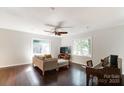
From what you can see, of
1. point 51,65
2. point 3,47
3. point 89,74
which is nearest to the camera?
point 89,74

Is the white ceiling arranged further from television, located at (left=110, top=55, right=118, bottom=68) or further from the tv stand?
the tv stand

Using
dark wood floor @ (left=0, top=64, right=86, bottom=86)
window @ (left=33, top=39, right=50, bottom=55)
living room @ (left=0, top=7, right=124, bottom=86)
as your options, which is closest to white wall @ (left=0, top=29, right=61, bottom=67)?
living room @ (left=0, top=7, right=124, bottom=86)

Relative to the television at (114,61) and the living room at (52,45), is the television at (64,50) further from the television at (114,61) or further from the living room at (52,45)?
the television at (114,61)

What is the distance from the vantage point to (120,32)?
12.0 ft

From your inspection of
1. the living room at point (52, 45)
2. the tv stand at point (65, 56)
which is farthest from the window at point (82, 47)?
the tv stand at point (65, 56)

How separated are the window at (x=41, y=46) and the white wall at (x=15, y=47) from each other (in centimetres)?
36

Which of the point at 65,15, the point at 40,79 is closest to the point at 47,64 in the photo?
the point at 40,79

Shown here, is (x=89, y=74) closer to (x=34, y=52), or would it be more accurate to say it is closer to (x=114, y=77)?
(x=114, y=77)

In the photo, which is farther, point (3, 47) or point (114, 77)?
point (3, 47)

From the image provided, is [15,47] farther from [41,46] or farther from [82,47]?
[82,47]

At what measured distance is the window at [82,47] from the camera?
5.00 metres
